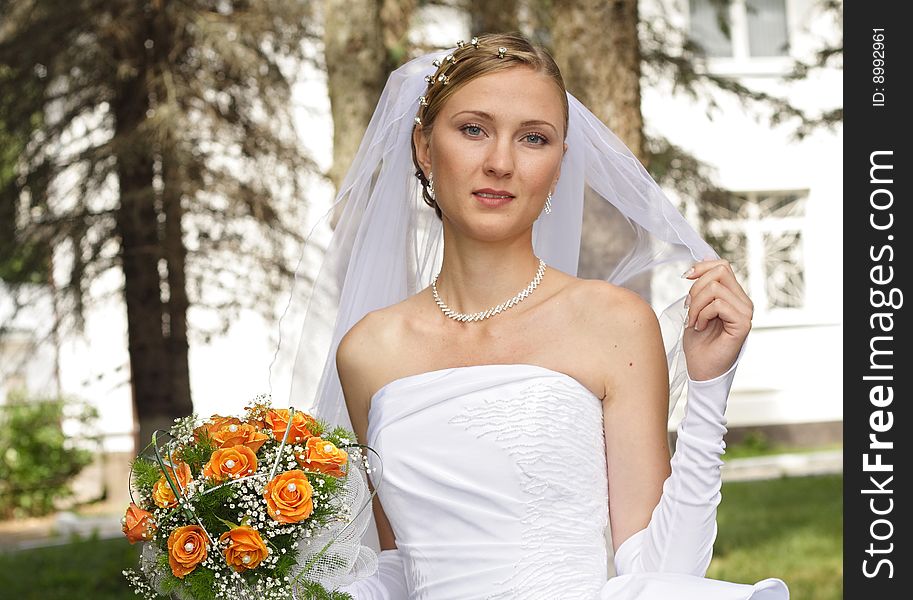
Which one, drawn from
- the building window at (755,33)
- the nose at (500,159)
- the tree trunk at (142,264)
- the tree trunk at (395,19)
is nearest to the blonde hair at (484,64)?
the nose at (500,159)

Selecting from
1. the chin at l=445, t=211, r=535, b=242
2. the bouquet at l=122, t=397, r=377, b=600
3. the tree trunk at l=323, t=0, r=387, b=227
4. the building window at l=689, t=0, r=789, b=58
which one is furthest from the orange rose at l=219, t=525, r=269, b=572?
the building window at l=689, t=0, r=789, b=58

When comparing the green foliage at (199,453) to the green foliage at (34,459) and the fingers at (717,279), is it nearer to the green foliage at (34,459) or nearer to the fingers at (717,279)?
the fingers at (717,279)

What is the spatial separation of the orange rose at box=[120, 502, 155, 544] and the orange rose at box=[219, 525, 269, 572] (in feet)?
0.74

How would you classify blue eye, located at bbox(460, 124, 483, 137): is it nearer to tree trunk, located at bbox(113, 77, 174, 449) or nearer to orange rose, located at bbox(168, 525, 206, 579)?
orange rose, located at bbox(168, 525, 206, 579)

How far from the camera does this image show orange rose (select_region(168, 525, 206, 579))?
2.47m

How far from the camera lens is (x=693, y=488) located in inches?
99.7

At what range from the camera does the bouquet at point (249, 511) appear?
2488 millimetres

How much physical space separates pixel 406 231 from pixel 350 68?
3.51 m

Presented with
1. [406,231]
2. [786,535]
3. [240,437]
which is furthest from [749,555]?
[240,437]

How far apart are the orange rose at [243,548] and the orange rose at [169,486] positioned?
166mm

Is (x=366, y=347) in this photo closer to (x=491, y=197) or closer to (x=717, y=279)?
(x=491, y=197)
